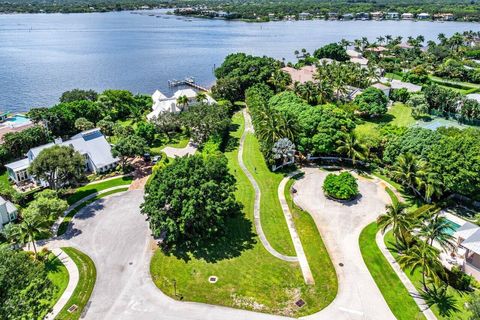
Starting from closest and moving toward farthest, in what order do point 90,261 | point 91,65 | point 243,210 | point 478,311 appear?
point 478,311 → point 90,261 → point 243,210 → point 91,65

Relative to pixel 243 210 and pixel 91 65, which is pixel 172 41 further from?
pixel 243 210

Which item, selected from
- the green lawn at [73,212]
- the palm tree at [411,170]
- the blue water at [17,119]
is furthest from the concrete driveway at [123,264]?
the blue water at [17,119]

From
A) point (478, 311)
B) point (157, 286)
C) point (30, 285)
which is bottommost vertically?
point (157, 286)

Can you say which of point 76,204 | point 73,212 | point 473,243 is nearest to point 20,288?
point 73,212

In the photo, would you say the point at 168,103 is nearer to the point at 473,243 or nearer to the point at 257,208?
the point at 257,208

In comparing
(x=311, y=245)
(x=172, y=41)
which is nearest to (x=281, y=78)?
(x=311, y=245)

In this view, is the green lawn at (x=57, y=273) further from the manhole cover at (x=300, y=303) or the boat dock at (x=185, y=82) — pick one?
the boat dock at (x=185, y=82)
